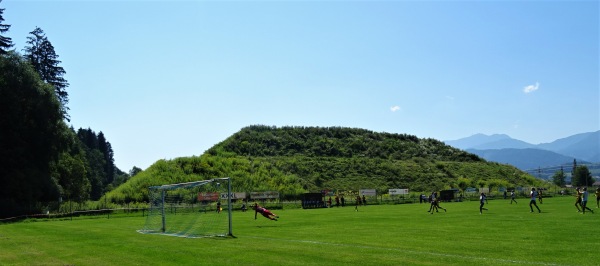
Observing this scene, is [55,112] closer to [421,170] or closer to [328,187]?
[328,187]

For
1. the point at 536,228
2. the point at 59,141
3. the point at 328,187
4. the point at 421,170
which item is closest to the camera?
the point at 536,228

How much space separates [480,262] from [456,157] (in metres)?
117

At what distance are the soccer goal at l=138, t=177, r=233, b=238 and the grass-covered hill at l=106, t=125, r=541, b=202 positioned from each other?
40851 mm

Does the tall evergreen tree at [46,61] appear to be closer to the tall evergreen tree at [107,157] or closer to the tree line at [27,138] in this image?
the tree line at [27,138]

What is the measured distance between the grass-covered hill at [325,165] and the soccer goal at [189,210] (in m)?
40.9

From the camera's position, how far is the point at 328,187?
93.2 m

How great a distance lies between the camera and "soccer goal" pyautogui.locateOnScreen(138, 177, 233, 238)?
28.5 meters

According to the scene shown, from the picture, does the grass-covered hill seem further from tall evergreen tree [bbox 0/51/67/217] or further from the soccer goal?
the soccer goal

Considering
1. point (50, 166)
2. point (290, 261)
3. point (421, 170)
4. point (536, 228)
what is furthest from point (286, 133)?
point (290, 261)

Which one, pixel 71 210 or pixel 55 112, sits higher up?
A: pixel 55 112

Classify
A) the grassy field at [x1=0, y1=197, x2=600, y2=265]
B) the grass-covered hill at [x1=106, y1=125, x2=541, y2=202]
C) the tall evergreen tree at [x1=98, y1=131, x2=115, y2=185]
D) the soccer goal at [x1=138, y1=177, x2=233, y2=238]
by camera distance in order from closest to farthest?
the grassy field at [x1=0, y1=197, x2=600, y2=265], the soccer goal at [x1=138, y1=177, x2=233, y2=238], the grass-covered hill at [x1=106, y1=125, x2=541, y2=202], the tall evergreen tree at [x1=98, y1=131, x2=115, y2=185]

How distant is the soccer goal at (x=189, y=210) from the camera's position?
28.5m

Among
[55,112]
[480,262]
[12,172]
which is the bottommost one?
[480,262]

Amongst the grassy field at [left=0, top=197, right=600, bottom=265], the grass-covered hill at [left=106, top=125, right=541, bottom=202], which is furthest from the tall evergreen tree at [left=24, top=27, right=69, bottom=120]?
the grassy field at [left=0, top=197, right=600, bottom=265]
